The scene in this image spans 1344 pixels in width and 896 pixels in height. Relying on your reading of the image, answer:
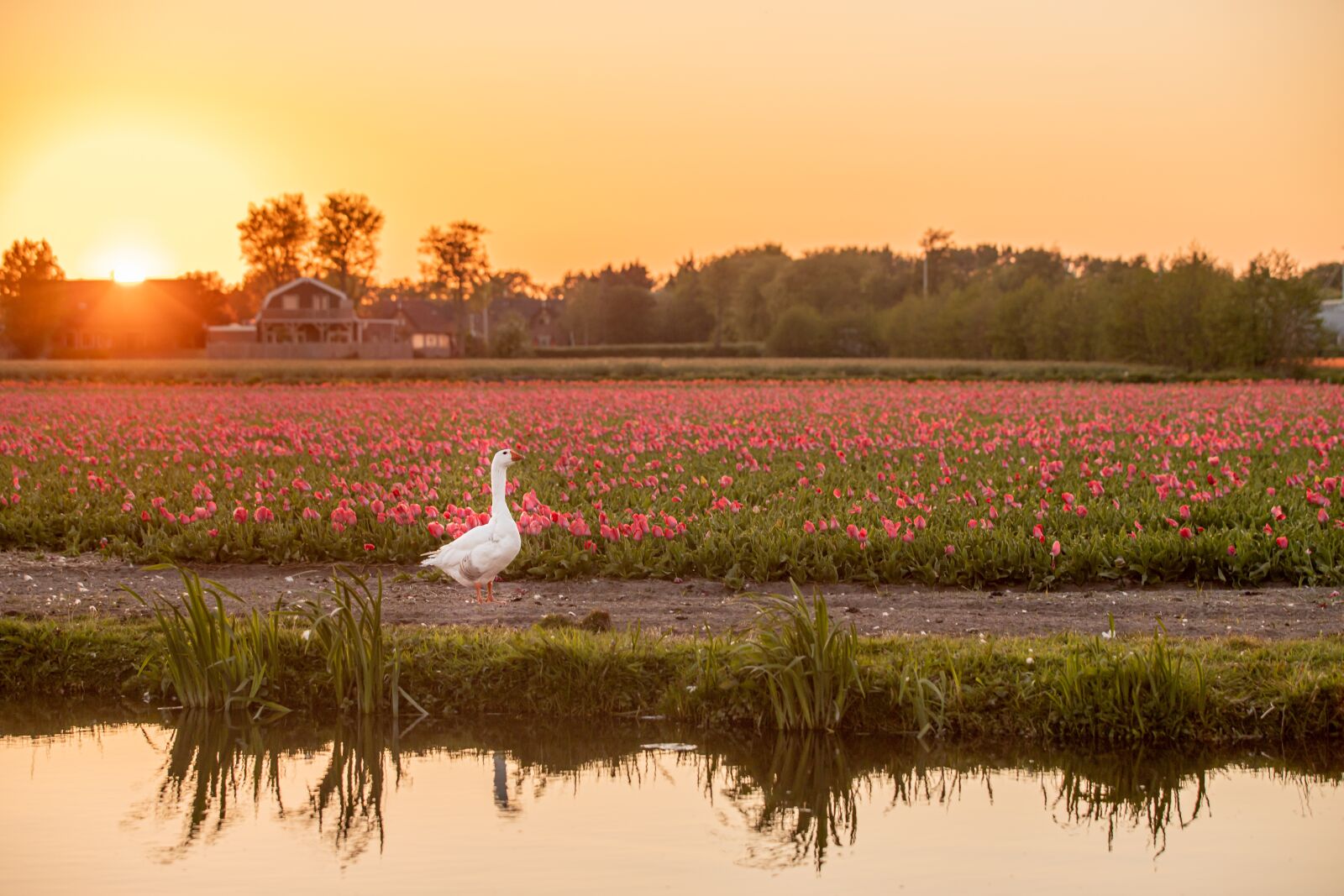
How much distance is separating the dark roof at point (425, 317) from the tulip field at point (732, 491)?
350 ft

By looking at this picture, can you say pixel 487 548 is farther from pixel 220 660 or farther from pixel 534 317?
pixel 534 317

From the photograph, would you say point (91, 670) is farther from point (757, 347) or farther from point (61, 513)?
point (757, 347)

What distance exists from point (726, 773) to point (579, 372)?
51.1m

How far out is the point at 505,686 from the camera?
8.69 m

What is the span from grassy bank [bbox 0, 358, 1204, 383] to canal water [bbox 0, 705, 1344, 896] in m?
45.7

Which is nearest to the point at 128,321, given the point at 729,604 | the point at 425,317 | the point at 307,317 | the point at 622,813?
the point at 307,317

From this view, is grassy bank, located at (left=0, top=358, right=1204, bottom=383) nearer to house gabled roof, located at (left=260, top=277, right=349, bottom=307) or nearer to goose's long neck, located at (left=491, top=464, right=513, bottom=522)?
house gabled roof, located at (left=260, top=277, right=349, bottom=307)

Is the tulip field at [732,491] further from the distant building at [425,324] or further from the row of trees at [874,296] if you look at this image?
the distant building at [425,324]

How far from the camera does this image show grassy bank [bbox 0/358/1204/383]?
54.3 m

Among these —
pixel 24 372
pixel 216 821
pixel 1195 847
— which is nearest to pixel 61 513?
pixel 216 821

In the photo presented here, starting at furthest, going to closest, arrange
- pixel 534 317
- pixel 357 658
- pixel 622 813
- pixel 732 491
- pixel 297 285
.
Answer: pixel 534 317 < pixel 297 285 < pixel 732 491 < pixel 357 658 < pixel 622 813

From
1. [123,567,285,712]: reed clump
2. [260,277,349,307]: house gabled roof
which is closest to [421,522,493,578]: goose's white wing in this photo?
[123,567,285,712]: reed clump

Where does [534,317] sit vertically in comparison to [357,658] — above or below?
above

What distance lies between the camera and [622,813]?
695cm
